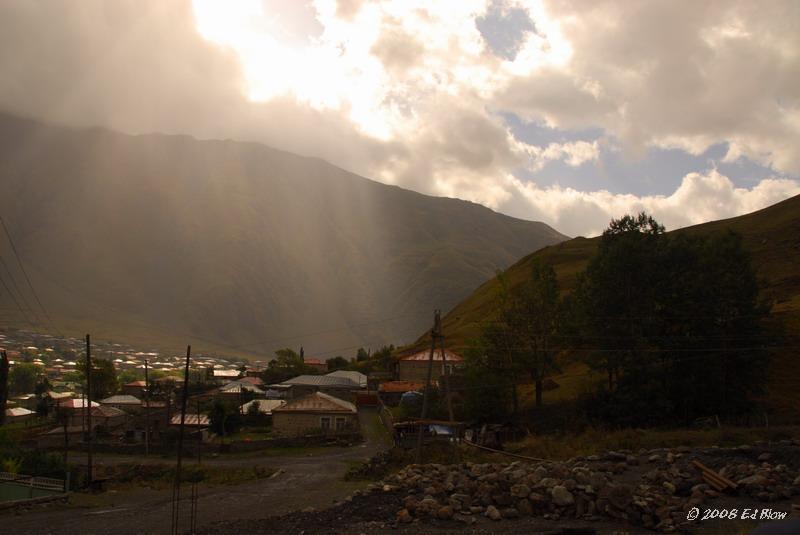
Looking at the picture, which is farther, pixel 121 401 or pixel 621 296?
pixel 121 401

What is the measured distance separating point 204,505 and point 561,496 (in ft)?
56.5

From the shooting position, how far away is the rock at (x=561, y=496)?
20.1 meters

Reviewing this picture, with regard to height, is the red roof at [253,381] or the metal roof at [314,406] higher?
the red roof at [253,381]

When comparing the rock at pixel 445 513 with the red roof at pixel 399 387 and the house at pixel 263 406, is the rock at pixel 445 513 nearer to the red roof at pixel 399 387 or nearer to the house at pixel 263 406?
the house at pixel 263 406

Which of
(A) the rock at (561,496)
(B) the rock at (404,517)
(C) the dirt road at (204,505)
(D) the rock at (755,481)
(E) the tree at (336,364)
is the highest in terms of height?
(E) the tree at (336,364)

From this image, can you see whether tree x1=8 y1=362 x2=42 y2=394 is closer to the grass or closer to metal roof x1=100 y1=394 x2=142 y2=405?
metal roof x1=100 y1=394 x2=142 y2=405

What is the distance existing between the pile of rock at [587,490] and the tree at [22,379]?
122 metres

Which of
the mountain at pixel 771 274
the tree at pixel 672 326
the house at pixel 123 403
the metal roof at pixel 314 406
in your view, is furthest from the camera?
the house at pixel 123 403

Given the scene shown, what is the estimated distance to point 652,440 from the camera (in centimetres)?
3042

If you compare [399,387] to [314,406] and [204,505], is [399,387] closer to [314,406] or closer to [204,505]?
[314,406]

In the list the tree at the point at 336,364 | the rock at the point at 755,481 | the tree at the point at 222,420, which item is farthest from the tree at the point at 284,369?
the rock at the point at 755,481

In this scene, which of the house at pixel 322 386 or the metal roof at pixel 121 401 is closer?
the metal roof at pixel 121 401

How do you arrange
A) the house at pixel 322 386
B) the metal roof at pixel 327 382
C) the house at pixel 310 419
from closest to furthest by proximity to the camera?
the house at pixel 310 419 → the house at pixel 322 386 → the metal roof at pixel 327 382

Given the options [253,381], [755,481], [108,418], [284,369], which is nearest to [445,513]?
[755,481]
